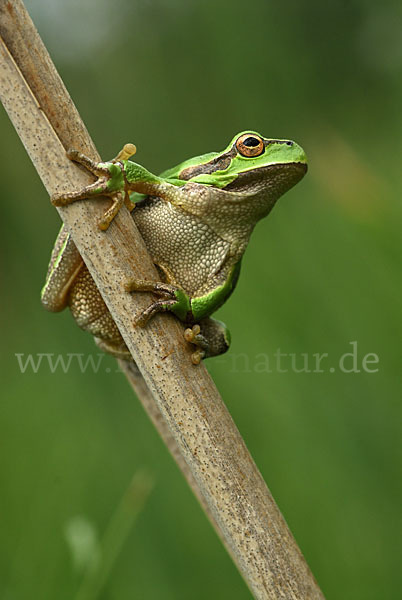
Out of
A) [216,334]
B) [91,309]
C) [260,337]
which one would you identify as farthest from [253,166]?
[260,337]

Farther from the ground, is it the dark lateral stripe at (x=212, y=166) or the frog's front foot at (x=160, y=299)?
the dark lateral stripe at (x=212, y=166)

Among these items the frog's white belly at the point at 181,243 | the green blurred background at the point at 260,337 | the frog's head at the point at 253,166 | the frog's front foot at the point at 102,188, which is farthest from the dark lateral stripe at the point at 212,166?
the green blurred background at the point at 260,337

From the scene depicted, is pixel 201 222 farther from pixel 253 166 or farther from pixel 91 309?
pixel 91 309

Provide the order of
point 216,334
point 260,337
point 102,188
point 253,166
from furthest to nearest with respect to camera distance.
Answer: point 260,337 → point 216,334 → point 253,166 → point 102,188

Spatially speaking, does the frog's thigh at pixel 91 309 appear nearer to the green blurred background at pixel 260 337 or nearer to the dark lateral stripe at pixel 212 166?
the dark lateral stripe at pixel 212 166

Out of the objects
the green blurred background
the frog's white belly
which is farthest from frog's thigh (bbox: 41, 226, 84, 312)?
the green blurred background

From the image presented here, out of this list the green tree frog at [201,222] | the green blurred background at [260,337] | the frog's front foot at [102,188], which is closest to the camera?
the frog's front foot at [102,188]

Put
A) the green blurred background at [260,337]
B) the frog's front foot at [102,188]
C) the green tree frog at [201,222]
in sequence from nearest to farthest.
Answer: the frog's front foot at [102,188], the green tree frog at [201,222], the green blurred background at [260,337]
